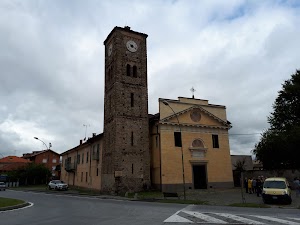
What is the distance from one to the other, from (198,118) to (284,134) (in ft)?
33.6

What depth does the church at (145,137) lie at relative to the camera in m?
30.7

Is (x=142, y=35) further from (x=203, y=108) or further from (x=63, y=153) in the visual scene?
(x=63, y=153)

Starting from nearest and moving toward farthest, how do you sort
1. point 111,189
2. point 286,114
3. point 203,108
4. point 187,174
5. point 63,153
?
point 111,189
point 187,174
point 203,108
point 286,114
point 63,153

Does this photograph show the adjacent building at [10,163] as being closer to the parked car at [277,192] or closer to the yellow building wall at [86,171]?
the yellow building wall at [86,171]

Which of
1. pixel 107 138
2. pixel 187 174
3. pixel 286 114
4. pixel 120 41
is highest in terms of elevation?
pixel 120 41

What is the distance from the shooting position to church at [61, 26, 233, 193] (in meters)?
30.7

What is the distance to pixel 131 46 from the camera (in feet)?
114

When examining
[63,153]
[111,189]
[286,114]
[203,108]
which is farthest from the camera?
[63,153]

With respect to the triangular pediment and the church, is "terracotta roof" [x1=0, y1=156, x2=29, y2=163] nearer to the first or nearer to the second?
the church

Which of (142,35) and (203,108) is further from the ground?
(142,35)

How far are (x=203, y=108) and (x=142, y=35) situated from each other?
1195cm

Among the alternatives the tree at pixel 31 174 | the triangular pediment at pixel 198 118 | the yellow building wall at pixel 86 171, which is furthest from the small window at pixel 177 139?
the tree at pixel 31 174

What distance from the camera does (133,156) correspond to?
102 ft

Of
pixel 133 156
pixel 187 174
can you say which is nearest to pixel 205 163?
pixel 187 174
